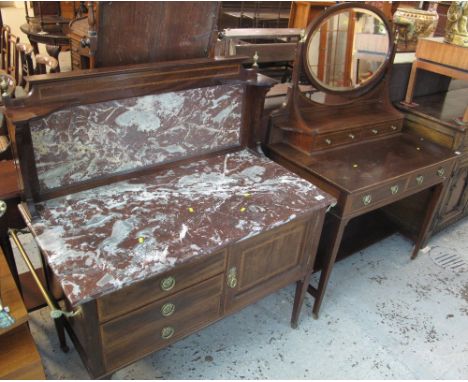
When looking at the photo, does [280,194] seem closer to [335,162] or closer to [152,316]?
[335,162]

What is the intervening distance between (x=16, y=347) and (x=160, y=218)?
0.66 meters

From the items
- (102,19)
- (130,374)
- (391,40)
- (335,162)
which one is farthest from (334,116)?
(130,374)

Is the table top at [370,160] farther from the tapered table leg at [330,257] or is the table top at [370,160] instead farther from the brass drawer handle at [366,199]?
the tapered table leg at [330,257]

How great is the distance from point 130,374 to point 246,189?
0.98 m

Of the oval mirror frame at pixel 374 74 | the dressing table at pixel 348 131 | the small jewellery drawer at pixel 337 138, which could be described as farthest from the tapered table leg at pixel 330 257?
the oval mirror frame at pixel 374 74

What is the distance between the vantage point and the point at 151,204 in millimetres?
1587

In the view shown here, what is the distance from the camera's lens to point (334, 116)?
2277 mm

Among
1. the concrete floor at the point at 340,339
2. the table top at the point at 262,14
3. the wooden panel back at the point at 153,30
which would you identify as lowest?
the concrete floor at the point at 340,339

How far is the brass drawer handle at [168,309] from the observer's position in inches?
58.3

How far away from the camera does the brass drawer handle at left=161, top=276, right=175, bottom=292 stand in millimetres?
1405

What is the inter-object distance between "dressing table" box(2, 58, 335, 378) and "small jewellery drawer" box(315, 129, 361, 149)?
339mm

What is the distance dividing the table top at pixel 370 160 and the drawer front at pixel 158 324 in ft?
2.49

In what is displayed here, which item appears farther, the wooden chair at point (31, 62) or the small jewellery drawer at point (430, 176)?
the small jewellery drawer at point (430, 176)

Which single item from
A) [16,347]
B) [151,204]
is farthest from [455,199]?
[16,347]
